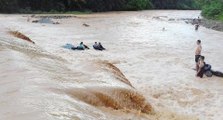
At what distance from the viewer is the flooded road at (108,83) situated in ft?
21.3

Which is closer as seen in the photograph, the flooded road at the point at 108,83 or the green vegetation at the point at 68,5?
the flooded road at the point at 108,83

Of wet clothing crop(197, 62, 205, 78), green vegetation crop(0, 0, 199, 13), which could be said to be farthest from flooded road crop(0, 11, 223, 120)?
green vegetation crop(0, 0, 199, 13)

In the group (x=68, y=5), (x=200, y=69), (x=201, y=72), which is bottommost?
(x=201, y=72)

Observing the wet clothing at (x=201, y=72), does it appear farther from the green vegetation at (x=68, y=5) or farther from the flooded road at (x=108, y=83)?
the green vegetation at (x=68, y=5)

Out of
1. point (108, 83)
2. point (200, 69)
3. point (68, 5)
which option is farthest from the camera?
point (68, 5)

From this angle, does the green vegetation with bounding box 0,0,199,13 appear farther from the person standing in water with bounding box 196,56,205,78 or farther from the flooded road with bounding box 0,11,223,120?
the person standing in water with bounding box 196,56,205,78

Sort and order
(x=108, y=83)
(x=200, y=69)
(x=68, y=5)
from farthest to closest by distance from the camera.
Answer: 1. (x=68, y=5)
2. (x=200, y=69)
3. (x=108, y=83)

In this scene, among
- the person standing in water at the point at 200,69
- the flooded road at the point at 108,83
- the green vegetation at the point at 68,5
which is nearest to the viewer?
the flooded road at the point at 108,83

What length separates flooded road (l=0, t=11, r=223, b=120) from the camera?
648 cm

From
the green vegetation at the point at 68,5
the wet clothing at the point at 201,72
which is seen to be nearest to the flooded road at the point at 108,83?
the wet clothing at the point at 201,72

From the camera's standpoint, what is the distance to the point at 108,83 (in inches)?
342

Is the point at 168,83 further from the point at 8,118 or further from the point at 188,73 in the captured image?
the point at 8,118

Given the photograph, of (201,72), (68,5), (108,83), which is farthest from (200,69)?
(68,5)

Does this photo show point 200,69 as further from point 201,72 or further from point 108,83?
point 108,83
